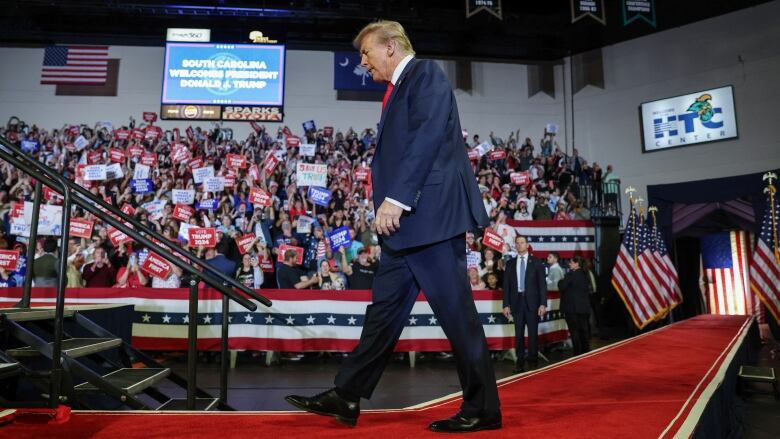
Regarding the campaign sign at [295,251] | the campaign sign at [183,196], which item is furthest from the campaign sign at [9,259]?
the campaign sign at [295,251]

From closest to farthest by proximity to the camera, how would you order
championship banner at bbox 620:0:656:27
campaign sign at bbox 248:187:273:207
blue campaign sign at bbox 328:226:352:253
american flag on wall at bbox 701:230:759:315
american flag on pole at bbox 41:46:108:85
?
blue campaign sign at bbox 328:226:352:253 < campaign sign at bbox 248:187:273:207 < championship banner at bbox 620:0:656:27 < american flag on wall at bbox 701:230:759:315 < american flag on pole at bbox 41:46:108:85

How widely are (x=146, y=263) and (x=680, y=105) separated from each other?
1536cm

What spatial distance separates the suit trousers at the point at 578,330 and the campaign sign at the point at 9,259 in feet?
28.7

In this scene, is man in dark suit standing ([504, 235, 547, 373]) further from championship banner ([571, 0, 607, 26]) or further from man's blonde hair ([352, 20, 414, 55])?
championship banner ([571, 0, 607, 26])

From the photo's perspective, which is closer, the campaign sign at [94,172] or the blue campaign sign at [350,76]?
the campaign sign at [94,172]

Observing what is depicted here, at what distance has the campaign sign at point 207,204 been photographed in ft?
32.4

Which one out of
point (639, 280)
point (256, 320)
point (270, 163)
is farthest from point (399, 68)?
point (639, 280)

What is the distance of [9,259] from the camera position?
7480 mm

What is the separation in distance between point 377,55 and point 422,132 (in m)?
0.46

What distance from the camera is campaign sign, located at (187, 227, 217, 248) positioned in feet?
25.6

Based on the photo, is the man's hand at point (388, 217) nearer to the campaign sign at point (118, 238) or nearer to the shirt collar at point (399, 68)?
the shirt collar at point (399, 68)

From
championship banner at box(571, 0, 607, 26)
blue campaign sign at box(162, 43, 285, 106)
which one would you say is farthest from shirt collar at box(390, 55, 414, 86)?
championship banner at box(571, 0, 607, 26)

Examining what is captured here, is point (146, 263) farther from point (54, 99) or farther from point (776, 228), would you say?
point (54, 99)

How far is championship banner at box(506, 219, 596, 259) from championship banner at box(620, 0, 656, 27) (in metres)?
5.68
